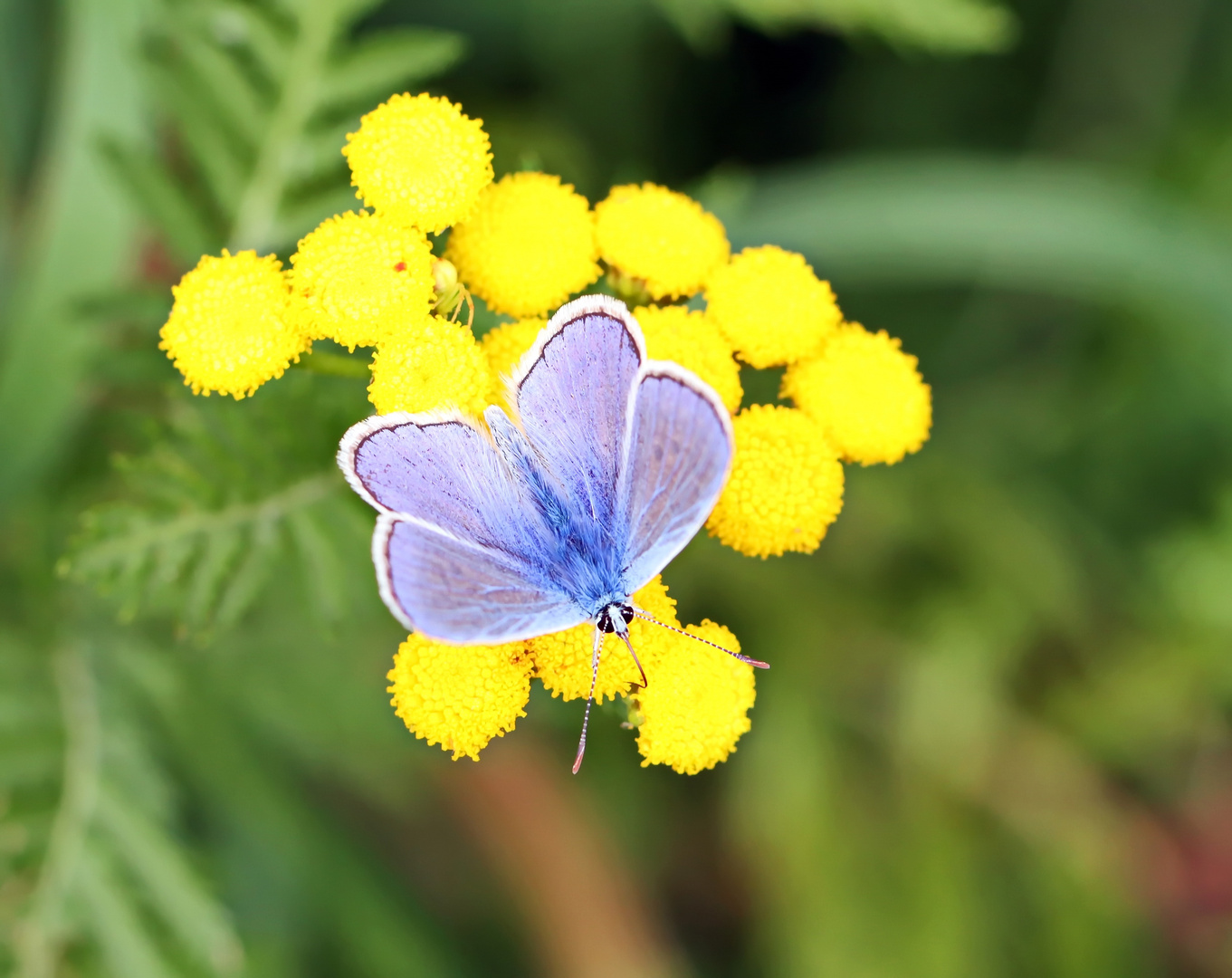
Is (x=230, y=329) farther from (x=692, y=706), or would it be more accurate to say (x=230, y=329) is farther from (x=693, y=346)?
(x=692, y=706)

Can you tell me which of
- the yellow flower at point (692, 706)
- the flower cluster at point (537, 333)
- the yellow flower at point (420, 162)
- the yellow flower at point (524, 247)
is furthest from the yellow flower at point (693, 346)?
the yellow flower at point (692, 706)

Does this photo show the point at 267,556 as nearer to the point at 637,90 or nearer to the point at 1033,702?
the point at 637,90

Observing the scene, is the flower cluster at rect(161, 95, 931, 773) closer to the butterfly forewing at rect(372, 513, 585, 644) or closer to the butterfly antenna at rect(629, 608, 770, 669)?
the butterfly antenna at rect(629, 608, 770, 669)

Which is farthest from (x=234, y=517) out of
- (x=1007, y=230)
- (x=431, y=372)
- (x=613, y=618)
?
(x=1007, y=230)

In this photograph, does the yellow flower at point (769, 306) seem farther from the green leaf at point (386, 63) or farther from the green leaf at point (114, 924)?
the green leaf at point (114, 924)

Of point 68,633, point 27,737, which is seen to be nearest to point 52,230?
point 68,633

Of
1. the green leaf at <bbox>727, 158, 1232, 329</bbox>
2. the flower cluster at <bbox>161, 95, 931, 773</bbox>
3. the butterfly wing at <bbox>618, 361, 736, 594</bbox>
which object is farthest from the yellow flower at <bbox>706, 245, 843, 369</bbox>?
the green leaf at <bbox>727, 158, 1232, 329</bbox>
